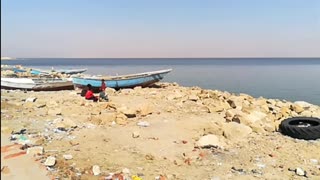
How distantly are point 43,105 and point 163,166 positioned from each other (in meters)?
6.15

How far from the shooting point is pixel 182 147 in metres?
8.33

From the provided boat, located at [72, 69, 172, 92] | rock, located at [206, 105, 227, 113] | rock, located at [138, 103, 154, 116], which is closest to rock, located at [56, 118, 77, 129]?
rock, located at [138, 103, 154, 116]

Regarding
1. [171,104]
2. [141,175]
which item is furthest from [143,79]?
[141,175]

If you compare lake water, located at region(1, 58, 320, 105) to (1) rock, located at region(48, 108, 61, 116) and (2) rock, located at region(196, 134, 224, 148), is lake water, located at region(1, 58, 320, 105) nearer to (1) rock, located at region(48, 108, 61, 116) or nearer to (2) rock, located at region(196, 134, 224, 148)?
(1) rock, located at region(48, 108, 61, 116)

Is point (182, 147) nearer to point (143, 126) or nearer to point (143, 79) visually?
point (143, 126)

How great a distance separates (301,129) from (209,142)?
271cm

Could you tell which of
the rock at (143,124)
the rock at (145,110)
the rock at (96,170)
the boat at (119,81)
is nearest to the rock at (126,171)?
the rock at (96,170)

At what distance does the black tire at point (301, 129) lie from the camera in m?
9.13

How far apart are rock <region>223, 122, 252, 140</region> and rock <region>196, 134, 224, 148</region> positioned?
2.14 ft

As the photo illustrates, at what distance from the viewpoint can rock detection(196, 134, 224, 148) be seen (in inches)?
323

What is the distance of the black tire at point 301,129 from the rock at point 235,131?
998 millimetres

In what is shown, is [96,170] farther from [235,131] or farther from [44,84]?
[44,84]

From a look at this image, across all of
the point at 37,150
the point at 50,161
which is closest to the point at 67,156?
the point at 37,150

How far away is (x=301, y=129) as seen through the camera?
9219mm
